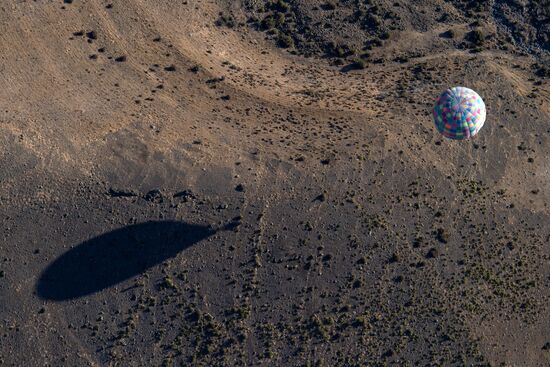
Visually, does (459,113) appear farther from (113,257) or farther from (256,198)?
(113,257)

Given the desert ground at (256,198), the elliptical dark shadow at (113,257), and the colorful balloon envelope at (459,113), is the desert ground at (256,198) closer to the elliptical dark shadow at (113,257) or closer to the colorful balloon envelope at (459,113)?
the elliptical dark shadow at (113,257)

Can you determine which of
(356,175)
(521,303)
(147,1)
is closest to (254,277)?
(356,175)

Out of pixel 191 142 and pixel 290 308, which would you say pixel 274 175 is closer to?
pixel 191 142

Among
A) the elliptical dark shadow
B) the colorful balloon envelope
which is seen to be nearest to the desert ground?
the elliptical dark shadow

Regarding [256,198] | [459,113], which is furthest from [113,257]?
[459,113]

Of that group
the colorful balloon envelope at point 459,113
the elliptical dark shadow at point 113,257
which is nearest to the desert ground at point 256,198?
the elliptical dark shadow at point 113,257

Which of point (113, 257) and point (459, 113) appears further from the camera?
point (113, 257)
